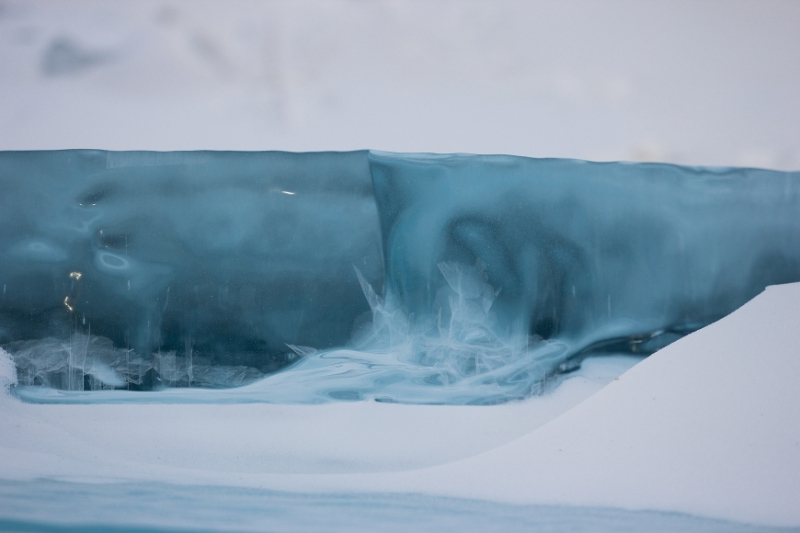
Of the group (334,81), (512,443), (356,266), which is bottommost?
(512,443)

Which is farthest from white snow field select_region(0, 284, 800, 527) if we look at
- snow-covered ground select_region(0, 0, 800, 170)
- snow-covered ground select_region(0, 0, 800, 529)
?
snow-covered ground select_region(0, 0, 800, 170)

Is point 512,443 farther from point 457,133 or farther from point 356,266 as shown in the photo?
point 457,133

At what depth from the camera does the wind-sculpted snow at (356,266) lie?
4.10 feet

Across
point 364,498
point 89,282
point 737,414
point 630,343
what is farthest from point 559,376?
point 89,282

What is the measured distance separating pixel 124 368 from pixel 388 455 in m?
0.61

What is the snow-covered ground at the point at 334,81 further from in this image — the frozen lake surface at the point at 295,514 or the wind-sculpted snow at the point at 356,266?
the frozen lake surface at the point at 295,514

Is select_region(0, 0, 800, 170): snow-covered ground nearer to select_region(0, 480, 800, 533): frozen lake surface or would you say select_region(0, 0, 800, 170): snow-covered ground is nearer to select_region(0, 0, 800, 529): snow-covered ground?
select_region(0, 0, 800, 529): snow-covered ground

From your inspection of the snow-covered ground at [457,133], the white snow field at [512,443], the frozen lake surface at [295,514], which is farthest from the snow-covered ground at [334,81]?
the frozen lake surface at [295,514]

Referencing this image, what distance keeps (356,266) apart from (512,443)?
0.51 m

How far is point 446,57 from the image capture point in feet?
4.17

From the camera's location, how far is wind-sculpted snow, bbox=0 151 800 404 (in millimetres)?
1249

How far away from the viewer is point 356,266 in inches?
49.8

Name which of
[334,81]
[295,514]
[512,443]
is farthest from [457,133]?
[295,514]

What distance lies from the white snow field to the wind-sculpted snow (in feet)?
0.18
